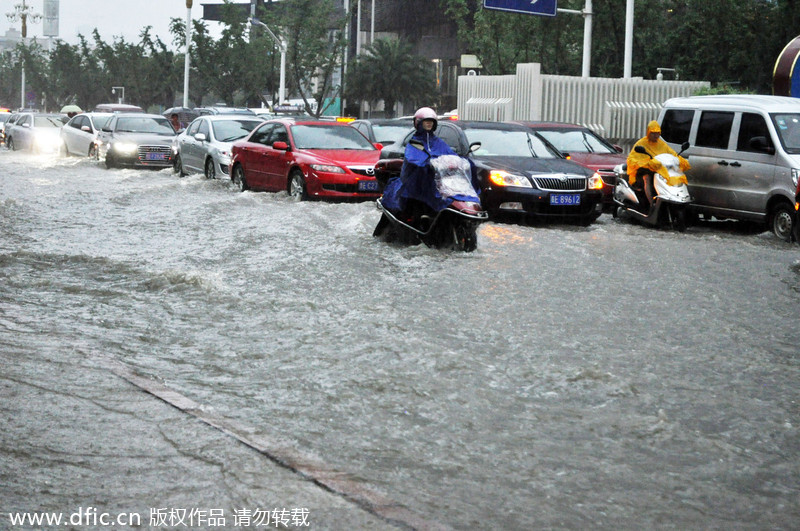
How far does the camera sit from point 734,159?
1550 cm

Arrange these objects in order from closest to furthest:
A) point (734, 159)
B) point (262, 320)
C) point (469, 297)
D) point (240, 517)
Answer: point (240, 517)
point (262, 320)
point (469, 297)
point (734, 159)

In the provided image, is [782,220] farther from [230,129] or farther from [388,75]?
[388,75]

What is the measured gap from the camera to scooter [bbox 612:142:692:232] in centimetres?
1567

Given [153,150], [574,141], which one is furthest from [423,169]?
[153,150]

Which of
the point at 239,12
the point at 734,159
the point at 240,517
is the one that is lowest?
the point at 240,517

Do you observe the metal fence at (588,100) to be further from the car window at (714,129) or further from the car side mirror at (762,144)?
the car side mirror at (762,144)

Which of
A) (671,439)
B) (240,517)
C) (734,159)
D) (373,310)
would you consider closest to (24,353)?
(373,310)

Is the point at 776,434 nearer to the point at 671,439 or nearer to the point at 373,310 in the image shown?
the point at 671,439

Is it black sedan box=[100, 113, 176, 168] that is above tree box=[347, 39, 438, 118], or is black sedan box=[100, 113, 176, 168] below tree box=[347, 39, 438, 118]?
below

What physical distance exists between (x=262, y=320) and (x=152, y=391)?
2.35 meters

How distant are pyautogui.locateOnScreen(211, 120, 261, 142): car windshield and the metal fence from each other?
5.75 meters

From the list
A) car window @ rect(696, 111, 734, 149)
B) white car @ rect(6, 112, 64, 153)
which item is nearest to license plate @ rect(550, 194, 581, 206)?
car window @ rect(696, 111, 734, 149)

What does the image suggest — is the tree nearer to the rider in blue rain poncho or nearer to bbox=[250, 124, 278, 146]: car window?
bbox=[250, 124, 278, 146]: car window

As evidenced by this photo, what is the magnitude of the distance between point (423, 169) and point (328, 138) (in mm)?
7455
